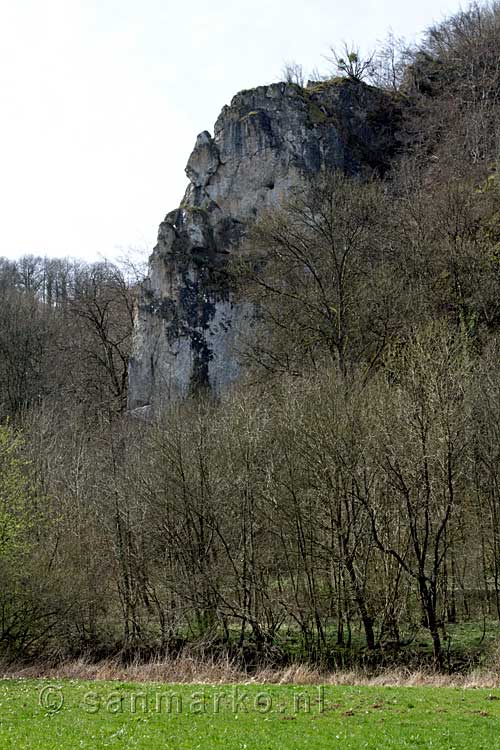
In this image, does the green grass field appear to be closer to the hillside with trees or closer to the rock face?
the hillside with trees

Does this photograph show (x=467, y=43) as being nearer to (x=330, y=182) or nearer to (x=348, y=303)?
(x=330, y=182)

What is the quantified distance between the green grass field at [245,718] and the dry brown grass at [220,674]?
186 cm

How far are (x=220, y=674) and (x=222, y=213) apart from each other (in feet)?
84.9

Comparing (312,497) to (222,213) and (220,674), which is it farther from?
(222,213)

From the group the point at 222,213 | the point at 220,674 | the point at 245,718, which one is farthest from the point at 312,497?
the point at 222,213

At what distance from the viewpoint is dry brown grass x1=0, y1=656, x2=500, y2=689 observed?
14.9 metres

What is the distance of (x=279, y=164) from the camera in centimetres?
3762

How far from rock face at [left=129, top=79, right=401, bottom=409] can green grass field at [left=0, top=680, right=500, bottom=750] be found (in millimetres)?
19964

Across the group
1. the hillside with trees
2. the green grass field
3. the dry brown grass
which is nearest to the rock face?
the hillside with trees

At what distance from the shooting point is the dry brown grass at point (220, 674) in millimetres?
14898

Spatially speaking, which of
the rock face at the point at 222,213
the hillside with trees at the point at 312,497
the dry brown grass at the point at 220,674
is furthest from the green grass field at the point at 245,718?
the rock face at the point at 222,213

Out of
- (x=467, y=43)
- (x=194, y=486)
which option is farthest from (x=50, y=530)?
(x=467, y=43)

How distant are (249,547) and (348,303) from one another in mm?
9878

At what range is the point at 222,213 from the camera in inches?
1490
